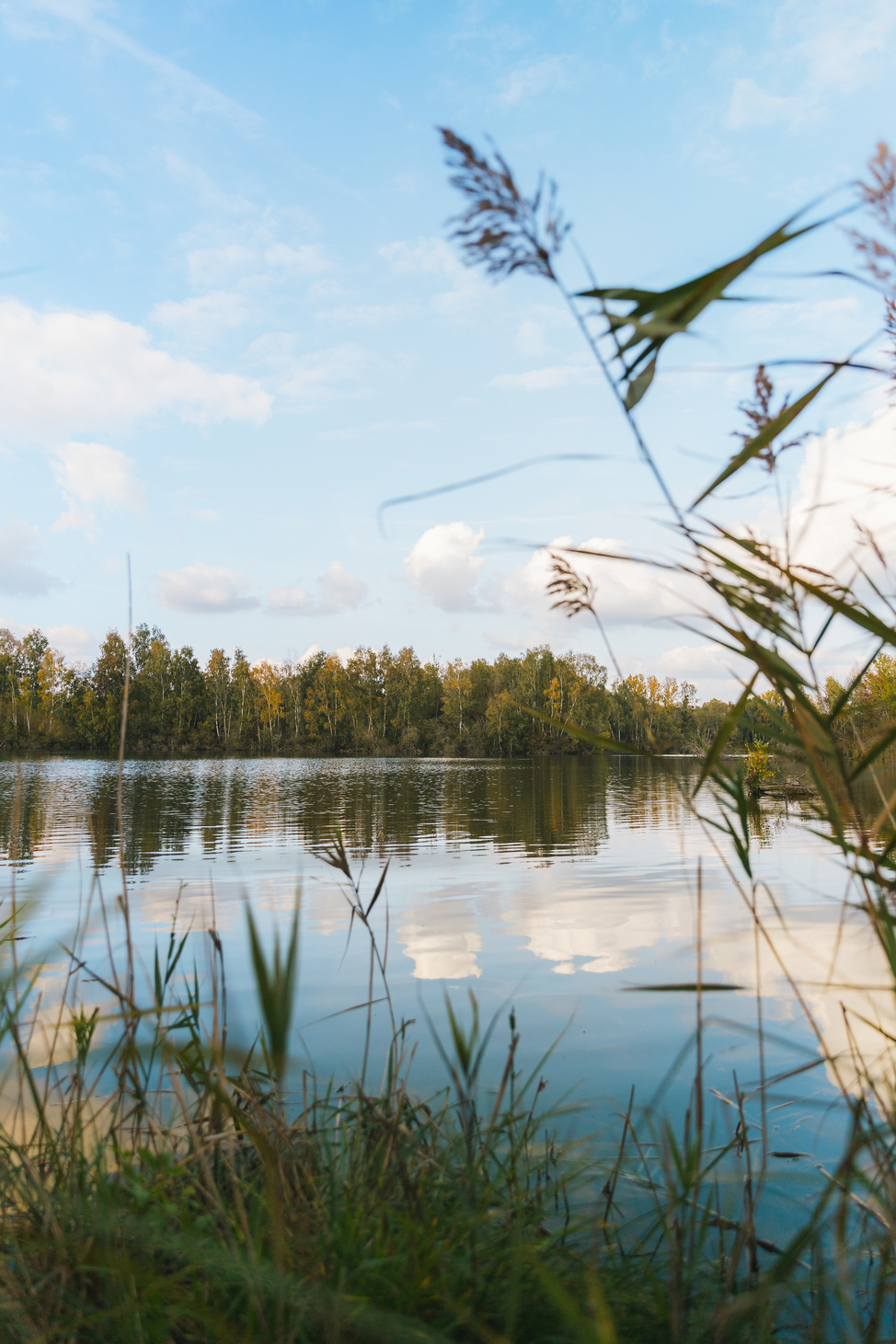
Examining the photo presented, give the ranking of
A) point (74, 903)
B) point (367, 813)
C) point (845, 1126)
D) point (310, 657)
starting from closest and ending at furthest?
point (845, 1126)
point (74, 903)
point (367, 813)
point (310, 657)

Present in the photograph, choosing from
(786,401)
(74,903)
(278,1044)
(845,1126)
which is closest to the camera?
(278,1044)

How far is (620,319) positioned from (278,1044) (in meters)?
0.81

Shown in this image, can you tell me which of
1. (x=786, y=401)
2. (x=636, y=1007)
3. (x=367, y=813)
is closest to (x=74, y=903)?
(x=636, y=1007)

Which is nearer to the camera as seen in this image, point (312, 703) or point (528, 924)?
point (528, 924)

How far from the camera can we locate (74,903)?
7.03 meters

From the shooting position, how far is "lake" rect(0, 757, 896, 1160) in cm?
314

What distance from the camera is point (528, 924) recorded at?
6.23 meters

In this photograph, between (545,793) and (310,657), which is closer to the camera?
(545,793)

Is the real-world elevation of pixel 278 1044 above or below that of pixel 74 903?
above

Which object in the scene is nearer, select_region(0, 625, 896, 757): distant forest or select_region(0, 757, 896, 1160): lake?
select_region(0, 757, 896, 1160): lake

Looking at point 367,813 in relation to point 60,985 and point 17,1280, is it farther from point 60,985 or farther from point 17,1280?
point 17,1280

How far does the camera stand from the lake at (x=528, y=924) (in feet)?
10.3

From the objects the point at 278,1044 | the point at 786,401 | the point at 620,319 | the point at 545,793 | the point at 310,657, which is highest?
the point at 310,657

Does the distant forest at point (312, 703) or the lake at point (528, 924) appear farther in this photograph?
the distant forest at point (312, 703)
